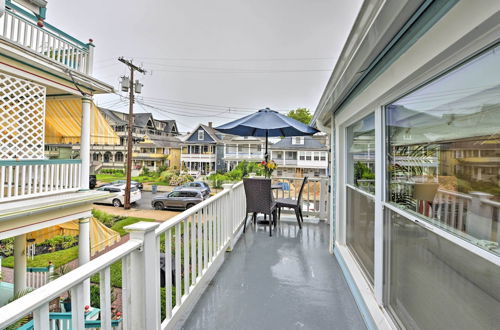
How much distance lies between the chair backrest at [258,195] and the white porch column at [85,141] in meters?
4.29

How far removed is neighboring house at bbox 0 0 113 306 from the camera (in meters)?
4.10

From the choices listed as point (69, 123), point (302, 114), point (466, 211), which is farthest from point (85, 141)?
point (302, 114)

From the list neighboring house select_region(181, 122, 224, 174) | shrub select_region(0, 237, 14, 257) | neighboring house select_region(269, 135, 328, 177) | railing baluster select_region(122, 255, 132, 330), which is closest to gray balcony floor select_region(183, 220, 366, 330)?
railing baluster select_region(122, 255, 132, 330)

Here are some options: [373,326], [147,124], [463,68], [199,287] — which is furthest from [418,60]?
[147,124]

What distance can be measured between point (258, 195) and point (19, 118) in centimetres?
505

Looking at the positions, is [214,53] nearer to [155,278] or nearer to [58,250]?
[58,250]

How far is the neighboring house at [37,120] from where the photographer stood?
4102 mm

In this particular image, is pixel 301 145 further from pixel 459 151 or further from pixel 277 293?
pixel 459 151

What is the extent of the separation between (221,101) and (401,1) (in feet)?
78.7

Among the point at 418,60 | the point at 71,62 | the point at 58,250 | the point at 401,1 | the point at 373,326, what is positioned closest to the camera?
the point at 401,1

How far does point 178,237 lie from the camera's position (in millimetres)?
1719

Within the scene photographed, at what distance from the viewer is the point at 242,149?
84.0 feet

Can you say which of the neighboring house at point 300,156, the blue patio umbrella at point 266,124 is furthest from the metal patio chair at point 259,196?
the neighboring house at point 300,156

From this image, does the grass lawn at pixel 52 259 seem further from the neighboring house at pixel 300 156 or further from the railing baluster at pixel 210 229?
the neighboring house at pixel 300 156
